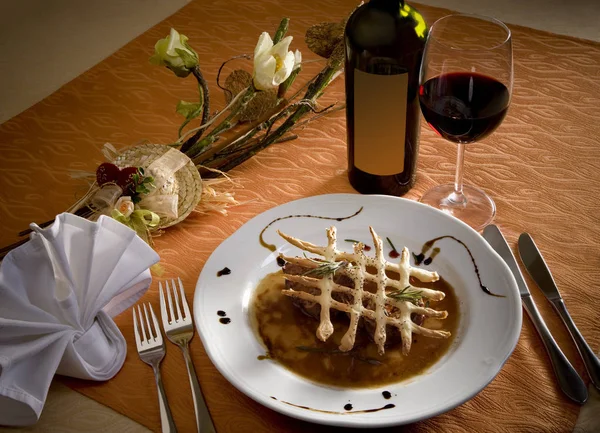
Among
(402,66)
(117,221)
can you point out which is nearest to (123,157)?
(117,221)

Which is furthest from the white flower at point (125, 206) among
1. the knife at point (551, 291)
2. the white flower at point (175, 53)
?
the knife at point (551, 291)

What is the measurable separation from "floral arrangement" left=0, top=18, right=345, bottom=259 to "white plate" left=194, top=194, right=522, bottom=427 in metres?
0.17

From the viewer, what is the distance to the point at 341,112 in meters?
1.45

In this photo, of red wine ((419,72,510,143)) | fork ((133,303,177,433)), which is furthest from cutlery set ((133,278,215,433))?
red wine ((419,72,510,143))

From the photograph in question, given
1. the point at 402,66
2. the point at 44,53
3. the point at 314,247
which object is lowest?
the point at 44,53

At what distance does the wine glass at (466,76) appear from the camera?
964mm

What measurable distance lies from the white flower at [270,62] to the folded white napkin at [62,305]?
38 centimetres

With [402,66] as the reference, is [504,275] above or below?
below

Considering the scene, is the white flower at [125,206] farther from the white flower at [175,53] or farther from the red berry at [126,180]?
the white flower at [175,53]

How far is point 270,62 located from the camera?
1.17 meters

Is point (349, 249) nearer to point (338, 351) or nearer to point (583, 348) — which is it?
point (338, 351)

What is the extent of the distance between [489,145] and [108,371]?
2.76ft

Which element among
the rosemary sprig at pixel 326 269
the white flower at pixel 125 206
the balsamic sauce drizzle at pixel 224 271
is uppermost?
the rosemary sprig at pixel 326 269

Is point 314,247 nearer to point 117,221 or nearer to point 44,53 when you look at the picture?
point 117,221
